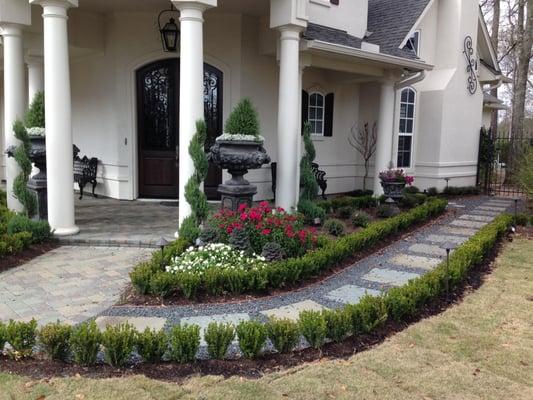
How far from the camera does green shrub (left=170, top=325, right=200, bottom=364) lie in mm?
3203

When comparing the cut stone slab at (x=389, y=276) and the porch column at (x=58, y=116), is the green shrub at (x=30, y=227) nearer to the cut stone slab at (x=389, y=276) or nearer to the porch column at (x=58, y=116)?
the porch column at (x=58, y=116)

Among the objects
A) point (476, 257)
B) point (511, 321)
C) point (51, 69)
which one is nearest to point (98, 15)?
point (51, 69)

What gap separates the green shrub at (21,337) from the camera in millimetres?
3223

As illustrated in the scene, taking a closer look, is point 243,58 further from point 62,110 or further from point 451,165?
point 451,165

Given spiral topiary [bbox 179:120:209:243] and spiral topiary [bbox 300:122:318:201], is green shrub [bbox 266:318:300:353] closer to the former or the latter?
spiral topiary [bbox 179:120:209:243]

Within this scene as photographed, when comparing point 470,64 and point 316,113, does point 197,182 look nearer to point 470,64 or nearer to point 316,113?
point 316,113

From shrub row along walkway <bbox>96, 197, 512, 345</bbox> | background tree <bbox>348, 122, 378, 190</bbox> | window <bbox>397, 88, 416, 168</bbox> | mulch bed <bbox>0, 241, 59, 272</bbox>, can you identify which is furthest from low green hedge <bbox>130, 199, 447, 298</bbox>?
window <bbox>397, 88, 416, 168</bbox>

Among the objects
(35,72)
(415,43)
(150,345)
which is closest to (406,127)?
(415,43)

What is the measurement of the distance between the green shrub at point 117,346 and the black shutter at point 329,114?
28.6 ft

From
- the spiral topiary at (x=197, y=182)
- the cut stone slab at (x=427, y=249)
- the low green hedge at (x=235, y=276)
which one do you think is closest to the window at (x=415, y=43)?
the cut stone slab at (x=427, y=249)

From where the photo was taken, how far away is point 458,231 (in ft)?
25.3

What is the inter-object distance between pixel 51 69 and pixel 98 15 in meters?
3.73

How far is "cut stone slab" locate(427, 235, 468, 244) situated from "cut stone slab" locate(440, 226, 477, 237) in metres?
0.28

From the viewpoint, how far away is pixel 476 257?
5.66m
